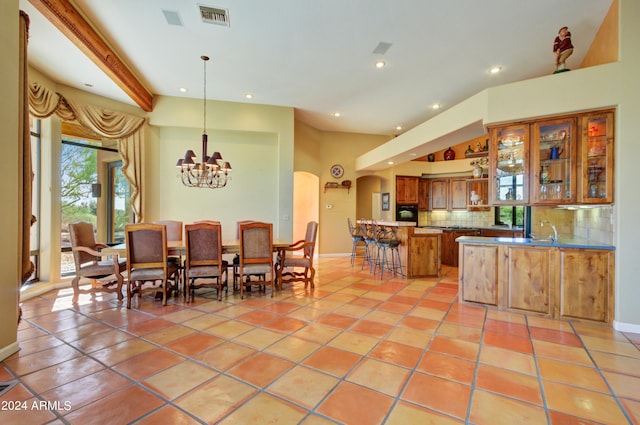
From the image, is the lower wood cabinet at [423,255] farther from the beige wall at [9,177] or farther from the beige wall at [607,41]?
the beige wall at [9,177]

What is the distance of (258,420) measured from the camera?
161 cm

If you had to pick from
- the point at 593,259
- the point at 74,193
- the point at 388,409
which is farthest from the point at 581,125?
the point at 74,193

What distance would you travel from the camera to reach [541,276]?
129 inches

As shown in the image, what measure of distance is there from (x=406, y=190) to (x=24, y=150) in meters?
7.29

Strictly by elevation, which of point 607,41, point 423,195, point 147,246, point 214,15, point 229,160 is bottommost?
point 147,246

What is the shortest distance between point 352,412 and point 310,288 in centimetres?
278

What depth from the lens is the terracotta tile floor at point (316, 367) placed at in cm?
169

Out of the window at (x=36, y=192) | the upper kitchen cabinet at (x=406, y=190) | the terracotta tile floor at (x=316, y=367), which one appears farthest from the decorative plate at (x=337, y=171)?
the window at (x=36, y=192)

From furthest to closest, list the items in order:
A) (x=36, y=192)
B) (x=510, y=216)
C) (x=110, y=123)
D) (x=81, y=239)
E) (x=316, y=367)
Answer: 1. (x=510, y=216)
2. (x=110, y=123)
3. (x=36, y=192)
4. (x=81, y=239)
5. (x=316, y=367)

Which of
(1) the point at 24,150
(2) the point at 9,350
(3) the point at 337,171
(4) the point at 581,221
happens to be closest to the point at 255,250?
(2) the point at 9,350

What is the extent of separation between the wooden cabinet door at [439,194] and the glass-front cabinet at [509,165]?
13.4 ft

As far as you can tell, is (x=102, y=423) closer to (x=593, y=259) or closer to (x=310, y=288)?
(x=310, y=288)

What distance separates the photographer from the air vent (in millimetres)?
3082

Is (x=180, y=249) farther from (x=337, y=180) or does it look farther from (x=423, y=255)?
(x=337, y=180)
